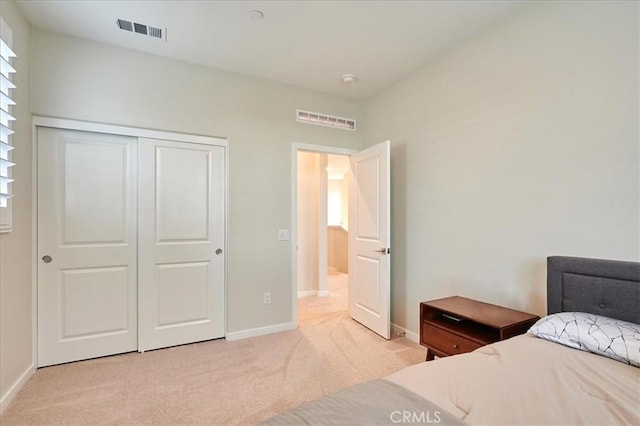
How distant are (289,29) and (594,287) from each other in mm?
2766

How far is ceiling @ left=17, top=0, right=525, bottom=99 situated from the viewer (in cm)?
219

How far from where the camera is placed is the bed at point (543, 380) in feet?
3.15

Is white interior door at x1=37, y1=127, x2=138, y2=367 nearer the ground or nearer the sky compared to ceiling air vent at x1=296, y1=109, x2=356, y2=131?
nearer the ground

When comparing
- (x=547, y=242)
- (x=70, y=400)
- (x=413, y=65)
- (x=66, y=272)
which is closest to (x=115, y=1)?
(x=66, y=272)

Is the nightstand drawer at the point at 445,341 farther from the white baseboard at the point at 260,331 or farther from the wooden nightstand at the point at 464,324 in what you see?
the white baseboard at the point at 260,331

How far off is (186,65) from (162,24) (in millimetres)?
589

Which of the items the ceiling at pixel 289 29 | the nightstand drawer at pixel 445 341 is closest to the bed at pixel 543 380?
the nightstand drawer at pixel 445 341

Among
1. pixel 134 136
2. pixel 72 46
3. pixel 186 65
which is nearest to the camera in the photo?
pixel 72 46

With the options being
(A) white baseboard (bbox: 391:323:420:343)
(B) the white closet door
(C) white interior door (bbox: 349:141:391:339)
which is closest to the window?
(B) the white closet door

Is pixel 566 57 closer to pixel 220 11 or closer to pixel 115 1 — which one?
pixel 220 11

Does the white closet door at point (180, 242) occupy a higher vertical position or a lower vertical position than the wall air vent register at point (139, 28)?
lower

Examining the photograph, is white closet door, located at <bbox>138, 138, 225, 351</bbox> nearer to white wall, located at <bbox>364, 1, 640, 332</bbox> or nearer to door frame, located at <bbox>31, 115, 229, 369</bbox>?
door frame, located at <bbox>31, 115, 229, 369</bbox>

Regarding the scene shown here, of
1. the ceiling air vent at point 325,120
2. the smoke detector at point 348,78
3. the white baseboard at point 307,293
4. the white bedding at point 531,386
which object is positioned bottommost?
the white baseboard at point 307,293

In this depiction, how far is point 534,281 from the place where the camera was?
6.95ft
